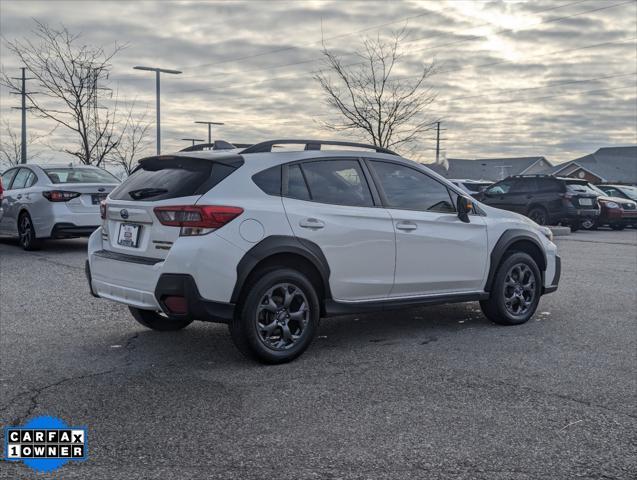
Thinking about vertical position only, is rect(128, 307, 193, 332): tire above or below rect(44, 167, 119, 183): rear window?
below

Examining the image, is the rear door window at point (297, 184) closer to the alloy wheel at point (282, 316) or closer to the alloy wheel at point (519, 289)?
the alloy wheel at point (282, 316)

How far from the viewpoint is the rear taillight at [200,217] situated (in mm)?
5125

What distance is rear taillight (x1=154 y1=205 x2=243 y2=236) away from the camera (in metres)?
5.12

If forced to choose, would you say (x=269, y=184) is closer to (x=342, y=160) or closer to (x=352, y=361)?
(x=342, y=160)

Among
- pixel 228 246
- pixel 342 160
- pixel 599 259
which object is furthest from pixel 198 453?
pixel 599 259

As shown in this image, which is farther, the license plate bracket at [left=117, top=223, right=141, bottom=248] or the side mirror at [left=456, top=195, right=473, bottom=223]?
the side mirror at [left=456, top=195, right=473, bottom=223]

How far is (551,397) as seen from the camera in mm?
4699

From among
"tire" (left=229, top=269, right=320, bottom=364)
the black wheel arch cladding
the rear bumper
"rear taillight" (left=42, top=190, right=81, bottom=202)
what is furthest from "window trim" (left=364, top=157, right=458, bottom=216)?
"rear taillight" (left=42, top=190, right=81, bottom=202)

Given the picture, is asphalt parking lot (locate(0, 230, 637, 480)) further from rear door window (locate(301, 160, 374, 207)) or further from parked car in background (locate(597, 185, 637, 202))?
parked car in background (locate(597, 185, 637, 202))

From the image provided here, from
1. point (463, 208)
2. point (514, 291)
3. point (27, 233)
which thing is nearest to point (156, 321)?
point (463, 208)

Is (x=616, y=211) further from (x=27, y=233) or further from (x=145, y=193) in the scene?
(x=145, y=193)

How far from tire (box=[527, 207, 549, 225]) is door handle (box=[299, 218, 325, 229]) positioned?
17.7m

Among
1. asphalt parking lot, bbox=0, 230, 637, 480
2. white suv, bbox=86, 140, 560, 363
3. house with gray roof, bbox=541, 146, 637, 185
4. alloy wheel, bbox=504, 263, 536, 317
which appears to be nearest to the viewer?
asphalt parking lot, bbox=0, 230, 637, 480

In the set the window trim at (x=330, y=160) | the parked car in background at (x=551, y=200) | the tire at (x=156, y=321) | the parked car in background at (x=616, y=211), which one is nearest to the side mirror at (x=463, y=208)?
the window trim at (x=330, y=160)
